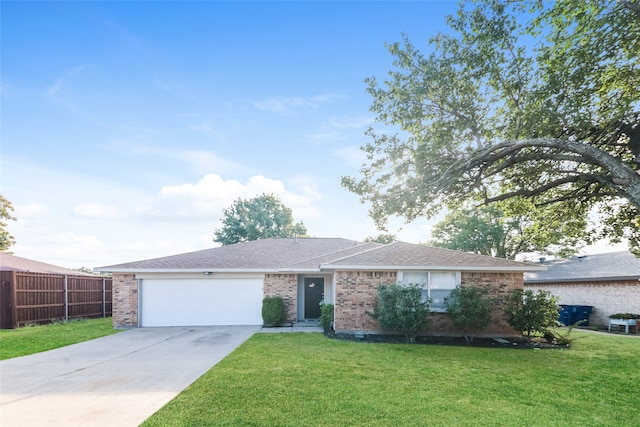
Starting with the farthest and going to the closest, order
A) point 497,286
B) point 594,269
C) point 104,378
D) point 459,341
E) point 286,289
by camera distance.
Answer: point 594,269
point 286,289
point 497,286
point 459,341
point 104,378

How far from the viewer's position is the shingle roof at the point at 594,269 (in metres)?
15.4

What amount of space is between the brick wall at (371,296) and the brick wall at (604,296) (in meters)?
7.11

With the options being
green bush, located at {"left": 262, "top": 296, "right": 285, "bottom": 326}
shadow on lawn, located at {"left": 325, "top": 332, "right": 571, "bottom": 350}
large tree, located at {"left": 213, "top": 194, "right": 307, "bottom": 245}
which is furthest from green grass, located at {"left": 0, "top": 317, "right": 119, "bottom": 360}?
large tree, located at {"left": 213, "top": 194, "right": 307, "bottom": 245}

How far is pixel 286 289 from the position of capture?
14562 mm

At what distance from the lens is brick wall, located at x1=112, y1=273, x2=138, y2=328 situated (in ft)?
46.0

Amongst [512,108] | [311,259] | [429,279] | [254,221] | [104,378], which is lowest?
[104,378]

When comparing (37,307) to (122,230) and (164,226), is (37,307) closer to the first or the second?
(122,230)

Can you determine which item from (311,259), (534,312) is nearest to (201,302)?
(311,259)

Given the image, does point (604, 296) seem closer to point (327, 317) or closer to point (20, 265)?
point (327, 317)

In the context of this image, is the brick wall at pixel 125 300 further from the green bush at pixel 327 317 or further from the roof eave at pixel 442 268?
the roof eave at pixel 442 268

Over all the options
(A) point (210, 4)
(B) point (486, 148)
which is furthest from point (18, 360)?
(B) point (486, 148)

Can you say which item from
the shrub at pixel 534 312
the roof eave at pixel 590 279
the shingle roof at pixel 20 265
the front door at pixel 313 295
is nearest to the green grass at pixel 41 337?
the shingle roof at pixel 20 265

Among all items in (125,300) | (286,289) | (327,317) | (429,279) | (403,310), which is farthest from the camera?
(286,289)

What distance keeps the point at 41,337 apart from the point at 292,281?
8.58 meters
